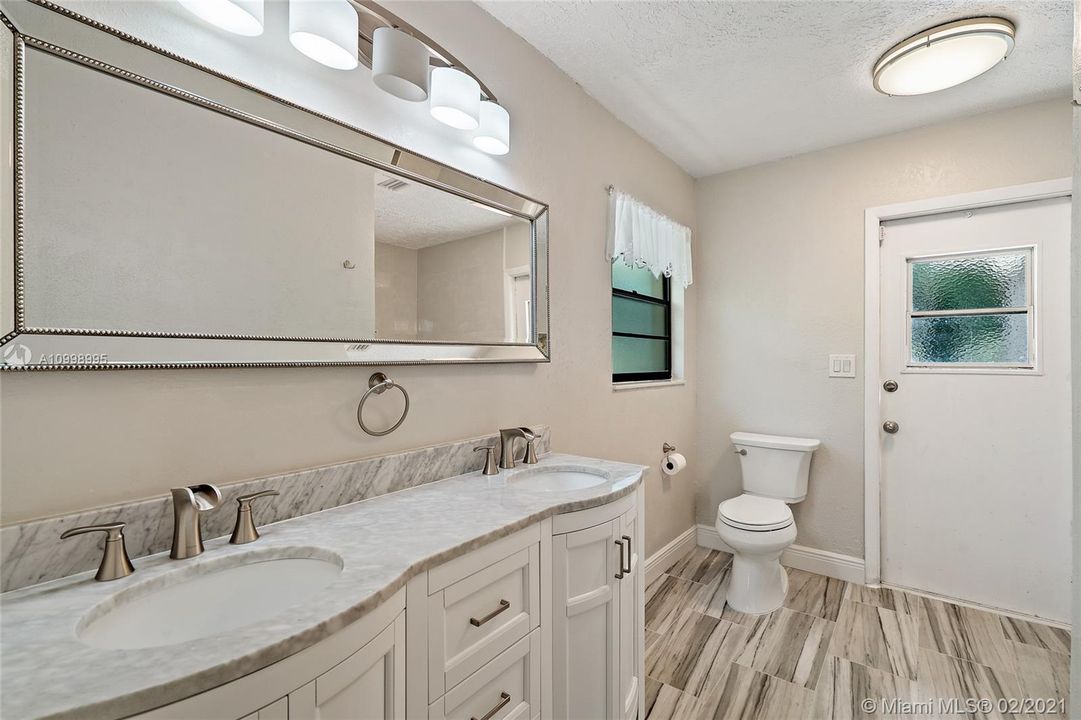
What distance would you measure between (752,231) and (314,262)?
2586mm

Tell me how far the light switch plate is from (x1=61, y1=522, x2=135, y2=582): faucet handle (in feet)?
9.71

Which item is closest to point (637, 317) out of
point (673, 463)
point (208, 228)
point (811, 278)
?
point (673, 463)

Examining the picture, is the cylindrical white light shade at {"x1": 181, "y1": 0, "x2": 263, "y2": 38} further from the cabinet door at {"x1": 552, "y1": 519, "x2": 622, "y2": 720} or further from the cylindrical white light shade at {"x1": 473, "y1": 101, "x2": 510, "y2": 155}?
the cabinet door at {"x1": 552, "y1": 519, "x2": 622, "y2": 720}

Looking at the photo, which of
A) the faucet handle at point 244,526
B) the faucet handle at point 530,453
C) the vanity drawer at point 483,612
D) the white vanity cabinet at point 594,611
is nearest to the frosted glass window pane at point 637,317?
the faucet handle at point 530,453

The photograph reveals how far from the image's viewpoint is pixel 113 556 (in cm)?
81

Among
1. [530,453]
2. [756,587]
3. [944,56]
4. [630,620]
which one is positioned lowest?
[756,587]

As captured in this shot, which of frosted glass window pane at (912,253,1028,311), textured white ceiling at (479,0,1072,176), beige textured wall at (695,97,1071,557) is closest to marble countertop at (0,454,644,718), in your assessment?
textured white ceiling at (479,0,1072,176)

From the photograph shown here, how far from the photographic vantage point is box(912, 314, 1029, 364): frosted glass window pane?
7.27 feet

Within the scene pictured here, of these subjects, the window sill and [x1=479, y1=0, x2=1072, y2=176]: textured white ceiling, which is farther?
the window sill

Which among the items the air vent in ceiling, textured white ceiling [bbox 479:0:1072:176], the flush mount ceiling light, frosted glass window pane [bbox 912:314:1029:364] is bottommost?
frosted glass window pane [bbox 912:314:1029:364]

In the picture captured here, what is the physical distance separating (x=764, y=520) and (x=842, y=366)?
1009mm

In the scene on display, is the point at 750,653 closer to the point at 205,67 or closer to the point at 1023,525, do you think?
the point at 1023,525

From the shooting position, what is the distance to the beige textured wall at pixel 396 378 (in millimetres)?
843

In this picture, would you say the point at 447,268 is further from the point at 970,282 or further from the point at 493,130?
the point at 970,282
